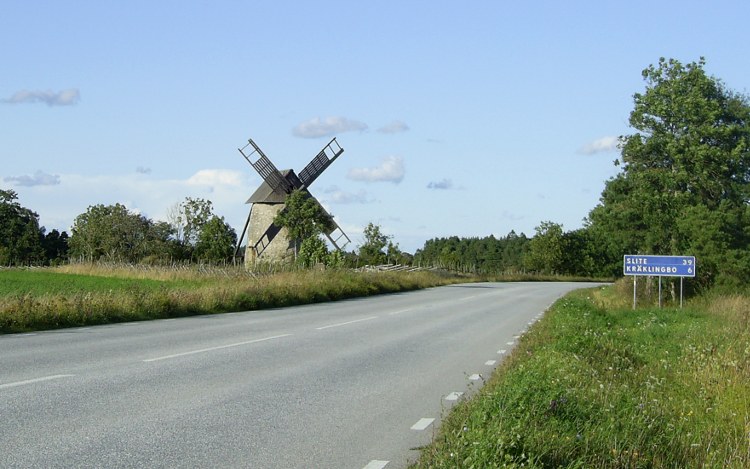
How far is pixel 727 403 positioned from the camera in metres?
10.5

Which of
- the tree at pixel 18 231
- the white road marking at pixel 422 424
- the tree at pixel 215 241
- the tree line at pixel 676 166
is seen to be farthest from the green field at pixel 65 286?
the tree at pixel 18 231

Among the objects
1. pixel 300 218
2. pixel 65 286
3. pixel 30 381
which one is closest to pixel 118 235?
pixel 300 218

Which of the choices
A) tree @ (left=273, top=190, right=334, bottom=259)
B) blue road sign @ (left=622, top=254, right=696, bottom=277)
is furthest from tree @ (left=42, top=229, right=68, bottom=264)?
blue road sign @ (left=622, top=254, right=696, bottom=277)

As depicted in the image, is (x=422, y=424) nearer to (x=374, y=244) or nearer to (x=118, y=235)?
(x=374, y=244)

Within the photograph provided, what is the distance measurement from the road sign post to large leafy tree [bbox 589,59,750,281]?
10.8 meters

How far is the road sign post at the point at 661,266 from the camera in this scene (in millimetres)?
27469

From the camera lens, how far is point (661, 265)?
92.1ft

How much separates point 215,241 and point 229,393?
82.1 metres

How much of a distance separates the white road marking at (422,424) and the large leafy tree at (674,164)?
32404 millimetres

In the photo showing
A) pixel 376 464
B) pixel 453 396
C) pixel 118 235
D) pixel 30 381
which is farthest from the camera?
pixel 118 235

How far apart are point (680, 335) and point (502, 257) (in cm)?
14116

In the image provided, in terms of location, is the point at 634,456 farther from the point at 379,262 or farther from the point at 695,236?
the point at 379,262

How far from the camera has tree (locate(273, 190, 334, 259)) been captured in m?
64.4

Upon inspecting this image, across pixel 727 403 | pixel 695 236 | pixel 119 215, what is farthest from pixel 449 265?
pixel 727 403
